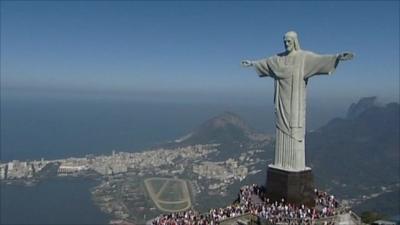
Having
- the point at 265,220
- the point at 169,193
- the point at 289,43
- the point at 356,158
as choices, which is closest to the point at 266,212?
the point at 265,220

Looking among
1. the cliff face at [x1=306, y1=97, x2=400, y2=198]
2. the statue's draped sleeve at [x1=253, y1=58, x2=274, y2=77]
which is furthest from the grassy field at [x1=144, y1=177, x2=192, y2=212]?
the statue's draped sleeve at [x1=253, y1=58, x2=274, y2=77]

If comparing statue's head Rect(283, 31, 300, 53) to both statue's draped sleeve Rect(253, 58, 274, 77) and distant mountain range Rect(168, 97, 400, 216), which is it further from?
distant mountain range Rect(168, 97, 400, 216)

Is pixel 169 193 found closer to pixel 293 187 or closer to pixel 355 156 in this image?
pixel 355 156

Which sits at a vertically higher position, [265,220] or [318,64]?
[318,64]

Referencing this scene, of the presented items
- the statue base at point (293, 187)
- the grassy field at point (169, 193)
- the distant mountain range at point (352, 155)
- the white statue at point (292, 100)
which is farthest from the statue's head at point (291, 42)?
the distant mountain range at point (352, 155)

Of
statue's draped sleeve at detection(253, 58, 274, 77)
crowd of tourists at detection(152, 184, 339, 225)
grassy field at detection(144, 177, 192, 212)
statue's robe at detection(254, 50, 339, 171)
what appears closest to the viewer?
crowd of tourists at detection(152, 184, 339, 225)

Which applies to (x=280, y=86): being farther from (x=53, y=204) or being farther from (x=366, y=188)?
(x=366, y=188)
